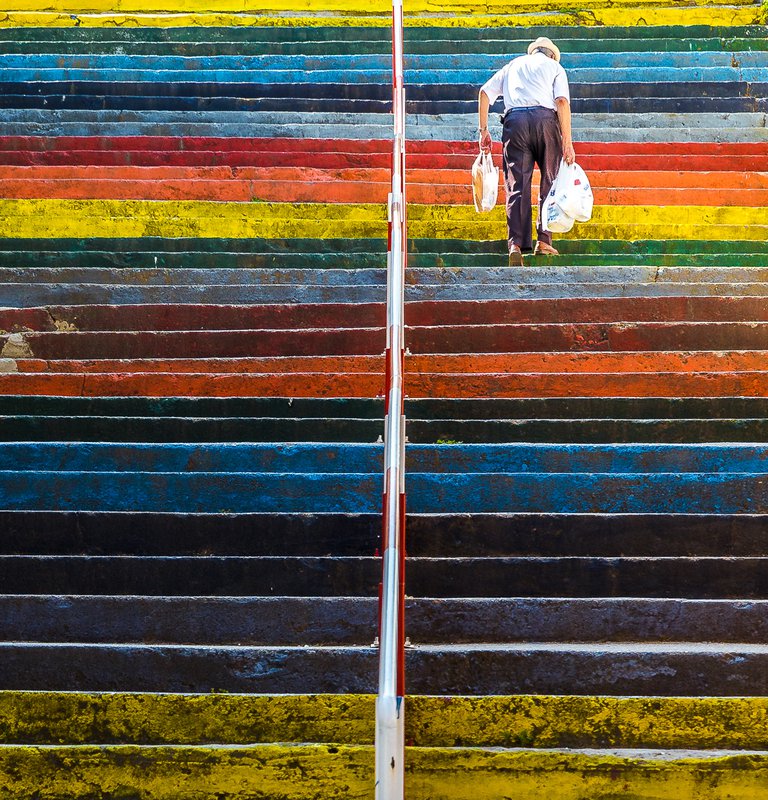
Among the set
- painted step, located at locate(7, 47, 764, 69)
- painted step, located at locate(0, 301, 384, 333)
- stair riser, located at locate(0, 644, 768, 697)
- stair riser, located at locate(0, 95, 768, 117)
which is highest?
painted step, located at locate(7, 47, 764, 69)

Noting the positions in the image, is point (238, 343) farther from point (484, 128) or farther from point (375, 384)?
point (484, 128)

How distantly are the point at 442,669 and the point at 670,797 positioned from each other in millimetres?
724

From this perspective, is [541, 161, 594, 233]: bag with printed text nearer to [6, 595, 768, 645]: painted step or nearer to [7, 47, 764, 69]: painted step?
[6, 595, 768, 645]: painted step

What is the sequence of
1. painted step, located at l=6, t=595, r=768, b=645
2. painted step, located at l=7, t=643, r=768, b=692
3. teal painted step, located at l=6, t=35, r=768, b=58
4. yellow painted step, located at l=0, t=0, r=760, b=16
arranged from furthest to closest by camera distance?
yellow painted step, located at l=0, t=0, r=760, b=16 → teal painted step, located at l=6, t=35, r=768, b=58 → painted step, located at l=6, t=595, r=768, b=645 → painted step, located at l=7, t=643, r=768, b=692

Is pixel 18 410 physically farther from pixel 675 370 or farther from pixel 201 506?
pixel 675 370

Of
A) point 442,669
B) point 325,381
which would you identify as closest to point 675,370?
point 325,381

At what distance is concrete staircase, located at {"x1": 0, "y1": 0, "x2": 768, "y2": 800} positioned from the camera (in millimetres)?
3535

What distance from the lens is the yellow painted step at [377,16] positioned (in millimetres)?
11094

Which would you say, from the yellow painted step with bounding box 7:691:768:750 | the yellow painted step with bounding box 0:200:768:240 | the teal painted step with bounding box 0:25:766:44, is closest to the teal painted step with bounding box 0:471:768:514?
the yellow painted step with bounding box 7:691:768:750

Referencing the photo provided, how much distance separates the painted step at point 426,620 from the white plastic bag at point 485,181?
345cm

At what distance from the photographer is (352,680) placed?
12.3 ft

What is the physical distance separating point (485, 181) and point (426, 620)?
3512 mm

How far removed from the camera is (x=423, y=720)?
352 centimetres

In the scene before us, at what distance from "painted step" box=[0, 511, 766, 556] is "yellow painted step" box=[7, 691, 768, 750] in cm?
85
